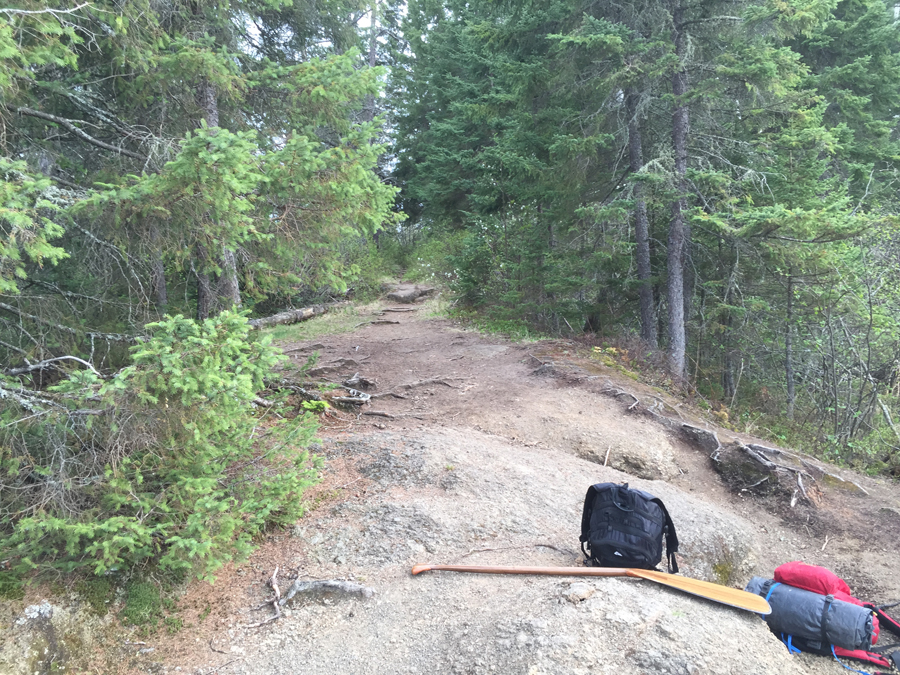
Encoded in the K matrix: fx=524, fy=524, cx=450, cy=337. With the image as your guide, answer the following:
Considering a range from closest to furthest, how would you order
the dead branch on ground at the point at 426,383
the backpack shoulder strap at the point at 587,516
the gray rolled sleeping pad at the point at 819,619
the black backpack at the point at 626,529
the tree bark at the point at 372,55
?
the gray rolled sleeping pad at the point at 819,619
the black backpack at the point at 626,529
the backpack shoulder strap at the point at 587,516
the dead branch on ground at the point at 426,383
the tree bark at the point at 372,55

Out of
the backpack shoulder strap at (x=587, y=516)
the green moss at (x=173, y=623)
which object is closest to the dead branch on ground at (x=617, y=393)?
the backpack shoulder strap at (x=587, y=516)

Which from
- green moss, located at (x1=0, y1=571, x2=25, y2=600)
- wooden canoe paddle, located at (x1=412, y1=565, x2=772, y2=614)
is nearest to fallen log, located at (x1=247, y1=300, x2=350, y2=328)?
green moss, located at (x1=0, y1=571, x2=25, y2=600)

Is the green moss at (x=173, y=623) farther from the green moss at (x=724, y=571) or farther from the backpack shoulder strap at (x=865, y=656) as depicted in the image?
the green moss at (x=724, y=571)

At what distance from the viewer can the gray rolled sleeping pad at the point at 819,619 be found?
390 centimetres

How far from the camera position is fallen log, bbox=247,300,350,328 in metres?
15.3

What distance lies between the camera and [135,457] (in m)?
3.56

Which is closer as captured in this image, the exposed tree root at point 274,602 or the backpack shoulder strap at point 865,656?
the backpack shoulder strap at point 865,656

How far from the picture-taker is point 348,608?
4.11 m

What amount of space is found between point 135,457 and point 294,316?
1301 centimetres

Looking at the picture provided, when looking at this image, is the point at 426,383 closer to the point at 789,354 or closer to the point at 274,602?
the point at 274,602

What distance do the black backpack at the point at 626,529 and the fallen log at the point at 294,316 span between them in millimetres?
11787

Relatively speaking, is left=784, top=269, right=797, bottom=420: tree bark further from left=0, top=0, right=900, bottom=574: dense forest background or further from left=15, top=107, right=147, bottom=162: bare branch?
left=15, top=107, right=147, bottom=162: bare branch

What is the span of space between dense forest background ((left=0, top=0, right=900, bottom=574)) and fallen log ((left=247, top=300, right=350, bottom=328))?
0.73 meters

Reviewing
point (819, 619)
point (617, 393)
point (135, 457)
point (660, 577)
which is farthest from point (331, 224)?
point (617, 393)
